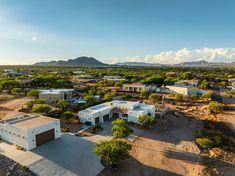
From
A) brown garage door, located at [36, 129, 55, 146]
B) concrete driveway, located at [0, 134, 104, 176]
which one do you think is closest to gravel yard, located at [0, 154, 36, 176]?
concrete driveway, located at [0, 134, 104, 176]

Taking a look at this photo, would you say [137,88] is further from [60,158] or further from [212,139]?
[60,158]

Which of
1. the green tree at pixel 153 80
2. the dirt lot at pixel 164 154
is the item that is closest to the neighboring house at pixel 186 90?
the green tree at pixel 153 80

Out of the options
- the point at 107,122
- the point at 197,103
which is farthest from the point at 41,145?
the point at 197,103

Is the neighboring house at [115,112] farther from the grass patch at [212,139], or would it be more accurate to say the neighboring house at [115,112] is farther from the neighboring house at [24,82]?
the neighboring house at [24,82]

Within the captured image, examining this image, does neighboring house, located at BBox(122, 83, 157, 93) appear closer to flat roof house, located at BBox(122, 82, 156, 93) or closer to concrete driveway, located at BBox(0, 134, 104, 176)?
flat roof house, located at BBox(122, 82, 156, 93)

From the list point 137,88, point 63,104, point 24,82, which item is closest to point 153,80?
point 137,88

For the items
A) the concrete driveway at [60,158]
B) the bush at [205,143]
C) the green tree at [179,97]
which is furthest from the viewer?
the green tree at [179,97]
